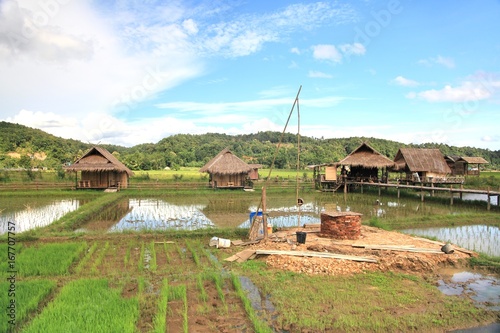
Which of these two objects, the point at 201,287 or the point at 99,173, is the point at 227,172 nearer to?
the point at 99,173

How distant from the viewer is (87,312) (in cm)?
527

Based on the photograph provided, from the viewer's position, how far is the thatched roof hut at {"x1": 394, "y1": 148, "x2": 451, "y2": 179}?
1035 inches

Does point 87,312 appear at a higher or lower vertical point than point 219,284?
higher

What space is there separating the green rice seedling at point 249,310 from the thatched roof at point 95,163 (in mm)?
Answer: 19546

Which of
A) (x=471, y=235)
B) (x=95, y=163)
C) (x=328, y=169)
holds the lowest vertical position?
(x=471, y=235)

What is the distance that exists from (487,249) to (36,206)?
62.4ft

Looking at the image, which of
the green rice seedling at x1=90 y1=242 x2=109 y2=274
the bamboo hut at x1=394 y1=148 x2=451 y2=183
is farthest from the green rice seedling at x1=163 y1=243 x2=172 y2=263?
the bamboo hut at x1=394 y1=148 x2=451 y2=183

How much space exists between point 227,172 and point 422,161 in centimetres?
1467

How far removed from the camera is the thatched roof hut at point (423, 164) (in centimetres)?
2630

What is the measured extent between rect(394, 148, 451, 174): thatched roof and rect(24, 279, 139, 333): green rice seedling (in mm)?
24593

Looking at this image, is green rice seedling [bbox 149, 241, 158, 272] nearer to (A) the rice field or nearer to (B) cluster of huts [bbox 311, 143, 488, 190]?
(A) the rice field

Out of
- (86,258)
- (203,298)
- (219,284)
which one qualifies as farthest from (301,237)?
(86,258)

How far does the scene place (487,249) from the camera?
10.0m

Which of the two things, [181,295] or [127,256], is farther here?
[127,256]
